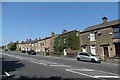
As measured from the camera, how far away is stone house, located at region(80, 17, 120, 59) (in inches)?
1770

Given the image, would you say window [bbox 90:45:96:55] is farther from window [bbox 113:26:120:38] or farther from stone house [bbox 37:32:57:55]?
stone house [bbox 37:32:57:55]

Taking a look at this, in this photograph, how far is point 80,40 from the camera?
190 ft

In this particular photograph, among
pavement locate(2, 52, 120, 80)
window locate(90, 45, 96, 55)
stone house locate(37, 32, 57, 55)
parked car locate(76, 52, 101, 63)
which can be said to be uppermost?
stone house locate(37, 32, 57, 55)

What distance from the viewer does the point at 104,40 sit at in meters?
48.0

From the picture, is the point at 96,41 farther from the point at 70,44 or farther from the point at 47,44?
the point at 47,44

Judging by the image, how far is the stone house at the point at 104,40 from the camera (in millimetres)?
44959

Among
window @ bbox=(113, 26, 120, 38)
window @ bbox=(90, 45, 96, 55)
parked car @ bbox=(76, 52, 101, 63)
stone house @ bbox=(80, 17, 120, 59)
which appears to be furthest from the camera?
window @ bbox=(90, 45, 96, 55)

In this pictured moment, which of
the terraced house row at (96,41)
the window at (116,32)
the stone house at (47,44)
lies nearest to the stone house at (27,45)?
the stone house at (47,44)

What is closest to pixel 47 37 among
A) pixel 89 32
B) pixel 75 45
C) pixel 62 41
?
pixel 62 41

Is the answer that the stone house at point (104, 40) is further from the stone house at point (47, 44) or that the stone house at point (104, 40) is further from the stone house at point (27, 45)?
the stone house at point (27, 45)

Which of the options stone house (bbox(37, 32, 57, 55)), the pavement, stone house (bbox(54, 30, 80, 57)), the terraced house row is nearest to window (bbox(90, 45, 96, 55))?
the terraced house row

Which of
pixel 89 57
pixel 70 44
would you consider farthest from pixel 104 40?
pixel 70 44

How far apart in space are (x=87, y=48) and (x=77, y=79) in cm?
3870

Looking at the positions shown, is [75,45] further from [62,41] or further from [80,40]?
[62,41]
